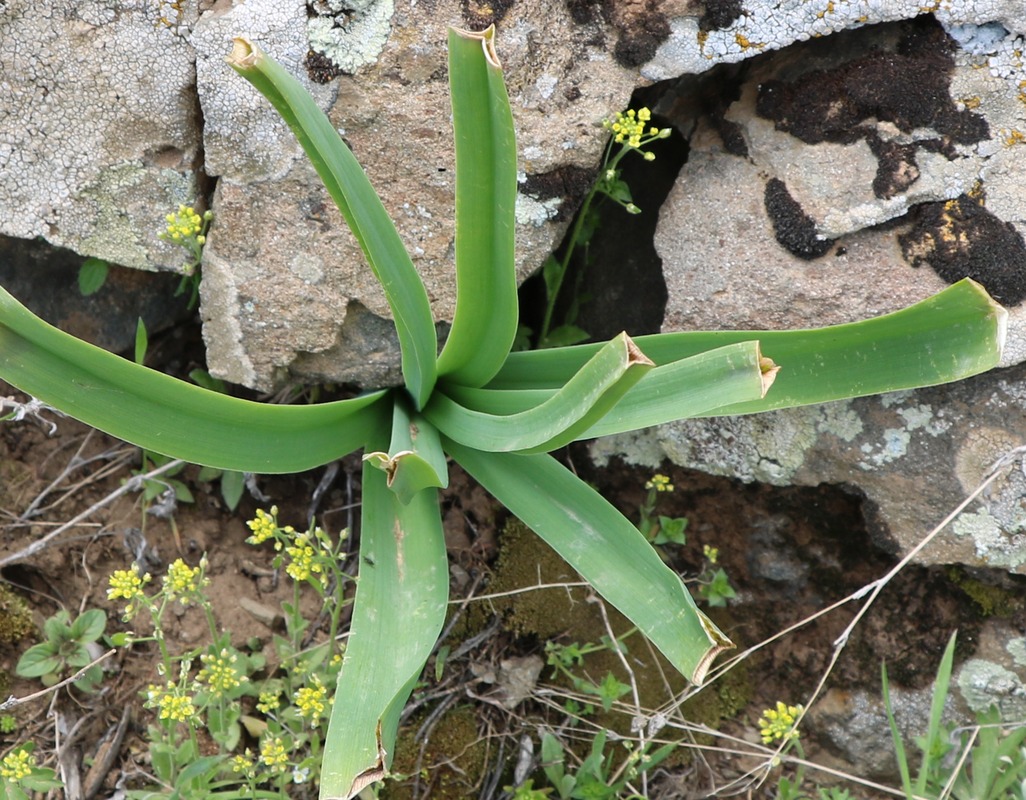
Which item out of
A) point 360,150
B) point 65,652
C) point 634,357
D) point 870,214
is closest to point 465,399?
point 360,150

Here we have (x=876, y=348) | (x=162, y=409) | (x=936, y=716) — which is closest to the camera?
(x=162, y=409)

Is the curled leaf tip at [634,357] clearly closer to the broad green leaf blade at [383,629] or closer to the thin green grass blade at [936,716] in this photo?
the broad green leaf blade at [383,629]

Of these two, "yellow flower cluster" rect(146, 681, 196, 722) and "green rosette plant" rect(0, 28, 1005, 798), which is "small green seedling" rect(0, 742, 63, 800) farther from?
"green rosette plant" rect(0, 28, 1005, 798)

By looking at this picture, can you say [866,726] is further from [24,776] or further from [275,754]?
[24,776]

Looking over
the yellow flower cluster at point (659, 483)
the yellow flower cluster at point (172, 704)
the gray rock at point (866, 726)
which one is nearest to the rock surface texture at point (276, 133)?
the yellow flower cluster at point (659, 483)

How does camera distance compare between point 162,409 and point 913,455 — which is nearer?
point 162,409

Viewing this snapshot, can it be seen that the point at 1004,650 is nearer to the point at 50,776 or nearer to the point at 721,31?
the point at 721,31

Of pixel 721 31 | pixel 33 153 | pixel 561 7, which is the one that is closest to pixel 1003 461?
pixel 721 31
